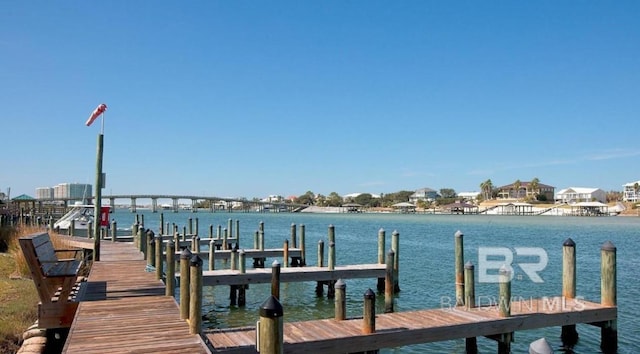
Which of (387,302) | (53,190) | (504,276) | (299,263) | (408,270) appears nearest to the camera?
(504,276)

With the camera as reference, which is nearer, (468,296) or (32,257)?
(32,257)

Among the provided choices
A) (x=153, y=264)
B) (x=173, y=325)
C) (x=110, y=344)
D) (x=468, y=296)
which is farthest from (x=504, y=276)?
(x=153, y=264)

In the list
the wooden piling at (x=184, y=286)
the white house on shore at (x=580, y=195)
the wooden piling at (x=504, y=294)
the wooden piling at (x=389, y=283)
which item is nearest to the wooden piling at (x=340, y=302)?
the wooden piling at (x=184, y=286)

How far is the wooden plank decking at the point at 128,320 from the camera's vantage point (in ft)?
23.5

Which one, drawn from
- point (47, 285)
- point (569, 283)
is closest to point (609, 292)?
point (569, 283)

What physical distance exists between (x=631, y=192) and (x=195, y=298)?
199104mm

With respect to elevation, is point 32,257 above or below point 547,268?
above

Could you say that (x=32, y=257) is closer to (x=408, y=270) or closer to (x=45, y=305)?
(x=45, y=305)

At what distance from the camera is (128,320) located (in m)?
8.53

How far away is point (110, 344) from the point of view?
7199 mm

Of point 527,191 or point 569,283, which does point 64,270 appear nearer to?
point 569,283

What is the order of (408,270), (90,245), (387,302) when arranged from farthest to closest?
1. (408,270)
2. (90,245)
3. (387,302)

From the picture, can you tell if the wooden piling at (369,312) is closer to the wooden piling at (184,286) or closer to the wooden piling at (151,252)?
the wooden piling at (184,286)

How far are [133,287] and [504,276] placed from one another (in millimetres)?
7818
